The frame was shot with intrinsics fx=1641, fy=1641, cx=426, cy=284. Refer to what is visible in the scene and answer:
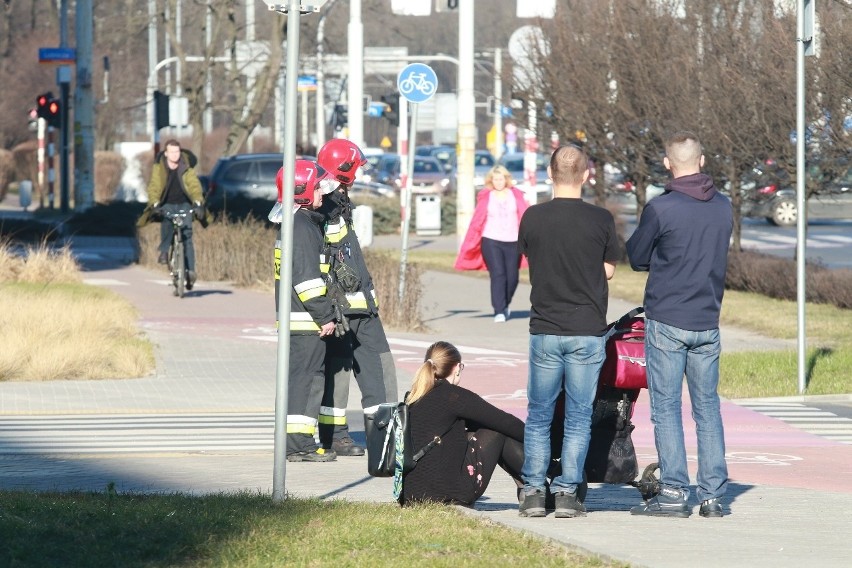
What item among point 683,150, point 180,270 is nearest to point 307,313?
point 683,150

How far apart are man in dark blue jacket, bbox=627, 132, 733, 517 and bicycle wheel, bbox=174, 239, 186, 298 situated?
13.1m

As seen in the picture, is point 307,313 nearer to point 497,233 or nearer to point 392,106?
point 497,233

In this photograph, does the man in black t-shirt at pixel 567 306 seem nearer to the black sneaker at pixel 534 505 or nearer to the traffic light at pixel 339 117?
the black sneaker at pixel 534 505

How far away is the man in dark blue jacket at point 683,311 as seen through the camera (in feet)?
24.1

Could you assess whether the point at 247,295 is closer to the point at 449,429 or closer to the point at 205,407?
the point at 205,407

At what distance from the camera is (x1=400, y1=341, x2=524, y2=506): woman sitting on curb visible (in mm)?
7578

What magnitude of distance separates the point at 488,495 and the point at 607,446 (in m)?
1.05

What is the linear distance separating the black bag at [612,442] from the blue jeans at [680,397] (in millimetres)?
216

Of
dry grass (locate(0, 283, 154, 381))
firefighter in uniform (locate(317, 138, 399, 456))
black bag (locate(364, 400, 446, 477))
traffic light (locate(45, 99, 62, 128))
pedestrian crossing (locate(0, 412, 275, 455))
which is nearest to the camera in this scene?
black bag (locate(364, 400, 446, 477))

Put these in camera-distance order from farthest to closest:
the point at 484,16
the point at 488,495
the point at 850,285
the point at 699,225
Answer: the point at 484,16 < the point at 850,285 < the point at 488,495 < the point at 699,225

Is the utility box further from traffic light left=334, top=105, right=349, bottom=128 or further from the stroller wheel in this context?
traffic light left=334, top=105, right=349, bottom=128

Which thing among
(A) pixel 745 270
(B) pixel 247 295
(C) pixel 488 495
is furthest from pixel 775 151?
(C) pixel 488 495

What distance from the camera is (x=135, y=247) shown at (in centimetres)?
2711

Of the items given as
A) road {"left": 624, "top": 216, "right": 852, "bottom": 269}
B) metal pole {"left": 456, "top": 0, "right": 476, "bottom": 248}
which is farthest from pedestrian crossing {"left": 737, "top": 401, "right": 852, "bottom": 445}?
road {"left": 624, "top": 216, "right": 852, "bottom": 269}
